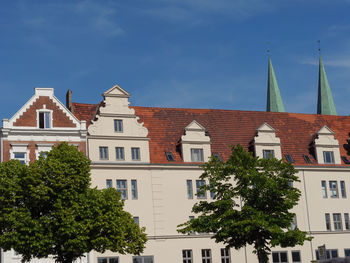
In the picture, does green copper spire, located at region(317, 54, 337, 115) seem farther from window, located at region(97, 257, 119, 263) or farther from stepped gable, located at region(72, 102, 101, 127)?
window, located at region(97, 257, 119, 263)

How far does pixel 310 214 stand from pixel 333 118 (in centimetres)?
1421

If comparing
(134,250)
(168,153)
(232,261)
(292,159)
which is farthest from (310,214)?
(134,250)

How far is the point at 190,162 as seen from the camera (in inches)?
2379

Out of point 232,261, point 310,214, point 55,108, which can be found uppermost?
point 55,108

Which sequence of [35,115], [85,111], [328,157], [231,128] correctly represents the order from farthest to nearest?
[231,128], [328,157], [85,111], [35,115]

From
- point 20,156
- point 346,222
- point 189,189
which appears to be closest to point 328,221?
point 346,222

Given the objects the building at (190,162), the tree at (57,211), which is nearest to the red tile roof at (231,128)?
the building at (190,162)

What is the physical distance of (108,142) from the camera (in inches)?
2275

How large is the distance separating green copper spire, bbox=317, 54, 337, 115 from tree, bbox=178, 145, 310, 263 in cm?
4978

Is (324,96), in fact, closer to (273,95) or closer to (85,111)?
(273,95)

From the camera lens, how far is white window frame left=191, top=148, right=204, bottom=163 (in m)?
60.9

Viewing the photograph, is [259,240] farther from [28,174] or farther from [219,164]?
[28,174]

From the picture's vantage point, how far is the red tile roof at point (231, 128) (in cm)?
6209

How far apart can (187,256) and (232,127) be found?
15.5m
